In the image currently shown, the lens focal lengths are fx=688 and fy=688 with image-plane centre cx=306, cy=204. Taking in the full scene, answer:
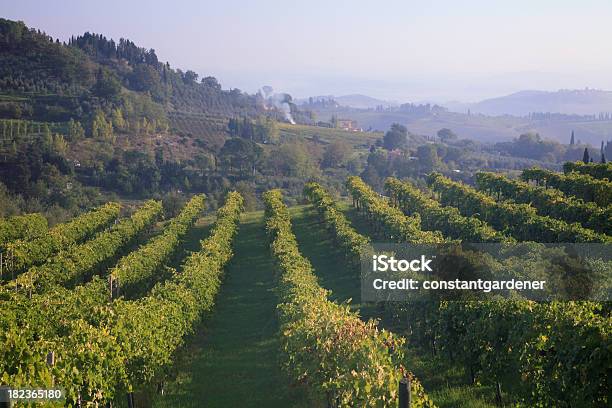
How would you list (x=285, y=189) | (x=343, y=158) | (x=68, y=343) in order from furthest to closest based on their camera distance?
(x=343, y=158)
(x=285, y=189)
(x=68, y=343)

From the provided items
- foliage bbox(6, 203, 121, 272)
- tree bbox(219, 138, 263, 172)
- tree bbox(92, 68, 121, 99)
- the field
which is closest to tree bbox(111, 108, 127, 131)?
tree bbox(92, 68, 121, 99)

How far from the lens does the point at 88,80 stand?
13712 centimetres

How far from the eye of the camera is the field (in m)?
12.5

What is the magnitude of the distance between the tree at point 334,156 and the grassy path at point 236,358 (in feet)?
295

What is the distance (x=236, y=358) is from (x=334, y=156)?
104852mm

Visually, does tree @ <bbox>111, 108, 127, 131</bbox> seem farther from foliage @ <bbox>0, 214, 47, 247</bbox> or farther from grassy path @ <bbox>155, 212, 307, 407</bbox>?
grassy path @ <bbox>155, 212, 307, 407</bbox>

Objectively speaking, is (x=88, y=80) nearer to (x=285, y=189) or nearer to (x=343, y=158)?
(x=343, y=158)

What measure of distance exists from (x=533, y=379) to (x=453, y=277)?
689 cm

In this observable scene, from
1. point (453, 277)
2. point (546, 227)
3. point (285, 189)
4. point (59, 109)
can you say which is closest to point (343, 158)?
point (285, 189)

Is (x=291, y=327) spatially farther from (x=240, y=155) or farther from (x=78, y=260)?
(x=240, y=155)

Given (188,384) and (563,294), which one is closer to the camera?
(563,294)

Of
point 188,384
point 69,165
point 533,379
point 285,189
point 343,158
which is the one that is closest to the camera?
point 533,379

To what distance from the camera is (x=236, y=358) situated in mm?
21594

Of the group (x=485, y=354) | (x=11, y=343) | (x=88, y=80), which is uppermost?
(x=88, y=80)
